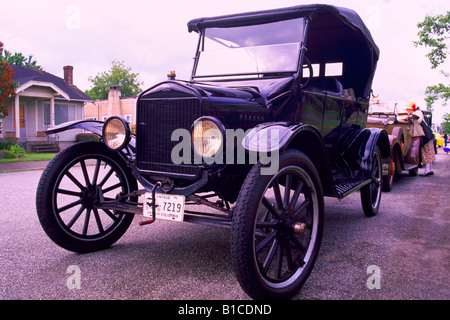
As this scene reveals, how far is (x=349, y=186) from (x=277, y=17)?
1.94 metres

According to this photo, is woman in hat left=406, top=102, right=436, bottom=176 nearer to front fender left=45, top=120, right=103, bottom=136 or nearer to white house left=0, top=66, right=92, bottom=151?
front fender left=45, top=120, right=103, bottom=136

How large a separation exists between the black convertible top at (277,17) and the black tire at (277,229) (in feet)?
5.34

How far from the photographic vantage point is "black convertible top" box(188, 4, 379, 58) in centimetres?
342

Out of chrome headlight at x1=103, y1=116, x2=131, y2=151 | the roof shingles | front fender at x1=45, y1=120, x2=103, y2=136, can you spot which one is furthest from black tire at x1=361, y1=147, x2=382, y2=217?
the roof shingles

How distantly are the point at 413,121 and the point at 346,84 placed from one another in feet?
13.5

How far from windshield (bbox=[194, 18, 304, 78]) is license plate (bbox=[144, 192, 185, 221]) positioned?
1.63 metres

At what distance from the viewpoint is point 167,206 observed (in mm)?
2682

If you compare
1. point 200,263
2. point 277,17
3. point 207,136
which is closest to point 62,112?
point 277,17

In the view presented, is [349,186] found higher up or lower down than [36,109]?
lower down

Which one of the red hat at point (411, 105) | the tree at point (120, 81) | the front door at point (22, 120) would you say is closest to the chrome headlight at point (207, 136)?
Result: the red hat at point (411, 105)

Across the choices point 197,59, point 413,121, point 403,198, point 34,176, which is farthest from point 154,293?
point 413,121

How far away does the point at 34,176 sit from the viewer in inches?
332

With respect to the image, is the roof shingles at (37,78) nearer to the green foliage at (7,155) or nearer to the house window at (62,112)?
the house window at (62,112)

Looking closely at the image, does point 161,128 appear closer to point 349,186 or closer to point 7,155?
point 349,186
